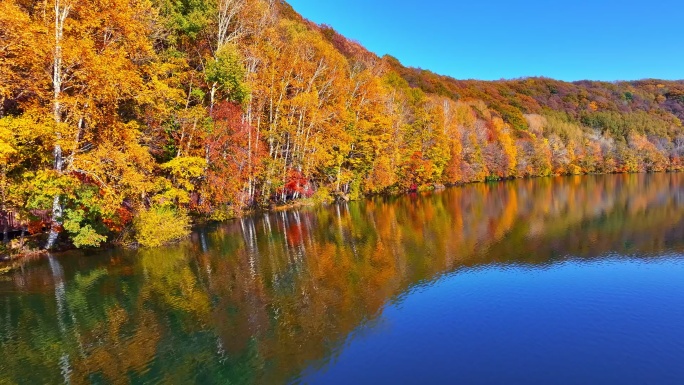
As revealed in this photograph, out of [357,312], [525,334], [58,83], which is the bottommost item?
[525,334]

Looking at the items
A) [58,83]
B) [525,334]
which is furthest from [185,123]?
[525,334]

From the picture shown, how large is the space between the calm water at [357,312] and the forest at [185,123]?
3.60m

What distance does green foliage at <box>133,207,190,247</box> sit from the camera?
22.8 m

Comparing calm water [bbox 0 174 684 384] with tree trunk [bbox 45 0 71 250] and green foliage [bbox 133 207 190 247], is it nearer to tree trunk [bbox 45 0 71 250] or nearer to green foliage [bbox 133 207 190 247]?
green foliage [bbox 133 207 190 247]

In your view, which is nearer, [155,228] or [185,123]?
[155,228]

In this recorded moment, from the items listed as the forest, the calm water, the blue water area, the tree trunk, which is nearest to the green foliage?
the forest

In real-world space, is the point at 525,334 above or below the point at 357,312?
below

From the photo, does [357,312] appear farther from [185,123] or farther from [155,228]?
[185,123]

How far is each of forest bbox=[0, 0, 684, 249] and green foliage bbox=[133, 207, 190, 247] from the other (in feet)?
0.26

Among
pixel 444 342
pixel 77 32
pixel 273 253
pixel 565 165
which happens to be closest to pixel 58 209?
pixel 77 32

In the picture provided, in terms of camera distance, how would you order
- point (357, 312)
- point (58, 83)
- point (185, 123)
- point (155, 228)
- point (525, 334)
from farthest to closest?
point (185, 123) → point (155, 228) → point (58, 83) → point (357, 312) → point (525, 334)

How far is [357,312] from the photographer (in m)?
13.1

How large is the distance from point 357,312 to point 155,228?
14.6m

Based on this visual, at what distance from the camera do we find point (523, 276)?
16922mm
